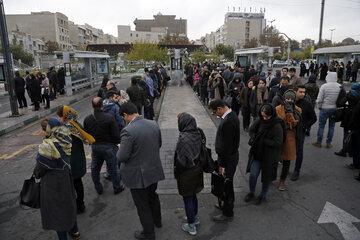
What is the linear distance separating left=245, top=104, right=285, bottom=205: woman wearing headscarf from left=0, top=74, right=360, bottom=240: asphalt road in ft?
1.89

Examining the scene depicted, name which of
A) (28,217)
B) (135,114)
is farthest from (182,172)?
(28,217)

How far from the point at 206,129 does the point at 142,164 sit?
594 centimetres

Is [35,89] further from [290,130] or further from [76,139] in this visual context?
[290,130]

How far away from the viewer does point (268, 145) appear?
411cm

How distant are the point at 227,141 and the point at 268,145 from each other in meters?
0.76

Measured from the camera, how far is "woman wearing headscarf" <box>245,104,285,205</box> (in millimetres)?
4086

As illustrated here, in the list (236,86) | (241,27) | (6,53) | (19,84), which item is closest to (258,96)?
(236,86)

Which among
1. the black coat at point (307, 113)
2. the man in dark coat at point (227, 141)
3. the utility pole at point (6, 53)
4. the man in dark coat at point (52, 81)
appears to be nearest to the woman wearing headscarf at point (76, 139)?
the man in dark coat at point (227, 141)

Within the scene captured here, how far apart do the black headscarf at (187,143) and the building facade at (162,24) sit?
441ft

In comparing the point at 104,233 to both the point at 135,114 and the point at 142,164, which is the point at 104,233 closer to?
the point at 142,164

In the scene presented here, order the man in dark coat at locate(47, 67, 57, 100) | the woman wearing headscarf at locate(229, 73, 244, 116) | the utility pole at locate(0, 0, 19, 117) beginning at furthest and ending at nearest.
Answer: the man in dark coat at locate(47, 67, 57, 100) < the utility pole at locate(0, 0, 19, 117) < the woman wearing headscarf at locate(229, 73, 244, 116)

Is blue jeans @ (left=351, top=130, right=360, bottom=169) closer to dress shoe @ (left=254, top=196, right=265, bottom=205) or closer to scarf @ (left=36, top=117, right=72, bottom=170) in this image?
dress shoe @ (left=254, top=196, right=265, bottom=205)

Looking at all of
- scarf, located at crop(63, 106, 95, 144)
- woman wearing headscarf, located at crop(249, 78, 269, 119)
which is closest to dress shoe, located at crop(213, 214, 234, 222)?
scarf, located at crop(63, 106, 95, 144)

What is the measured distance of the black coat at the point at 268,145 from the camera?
409 cm
